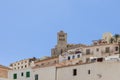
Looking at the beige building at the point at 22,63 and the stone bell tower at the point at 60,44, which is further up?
the stone bell tower at the point at 60,44

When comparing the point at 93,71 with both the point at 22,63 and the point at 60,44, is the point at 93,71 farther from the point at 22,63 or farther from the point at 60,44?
the point at 22,63

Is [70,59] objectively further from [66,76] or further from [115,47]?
[66,76]

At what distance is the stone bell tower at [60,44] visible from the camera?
10811 centimetres

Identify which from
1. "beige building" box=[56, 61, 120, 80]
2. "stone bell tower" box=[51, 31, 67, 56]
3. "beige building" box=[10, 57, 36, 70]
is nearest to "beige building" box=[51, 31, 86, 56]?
"stone bell tower" box=[51, 31, 67, 56]

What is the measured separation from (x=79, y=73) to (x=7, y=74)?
51.4 ft

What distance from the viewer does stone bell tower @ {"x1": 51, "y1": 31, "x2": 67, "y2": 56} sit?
10811 cm

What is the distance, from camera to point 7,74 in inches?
2493

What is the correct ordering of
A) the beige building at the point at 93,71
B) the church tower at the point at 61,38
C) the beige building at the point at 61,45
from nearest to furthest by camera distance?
1. the beige building at the point at 93,71
2. the beige building at the point at 61,45
3. the church tower at the point at 61,38

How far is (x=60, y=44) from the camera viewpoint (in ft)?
365

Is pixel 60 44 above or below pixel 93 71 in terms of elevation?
above

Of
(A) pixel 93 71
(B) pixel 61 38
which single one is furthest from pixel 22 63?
(A) pixel 93 71

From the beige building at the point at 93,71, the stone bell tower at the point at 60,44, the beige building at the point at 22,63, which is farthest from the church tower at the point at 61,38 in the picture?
the beige building at the point at 93,71

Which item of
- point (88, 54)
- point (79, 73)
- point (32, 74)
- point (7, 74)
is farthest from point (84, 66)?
point (88, 54)

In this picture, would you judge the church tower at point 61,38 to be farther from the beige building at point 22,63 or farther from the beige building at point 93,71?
the beige building at point 93,71
